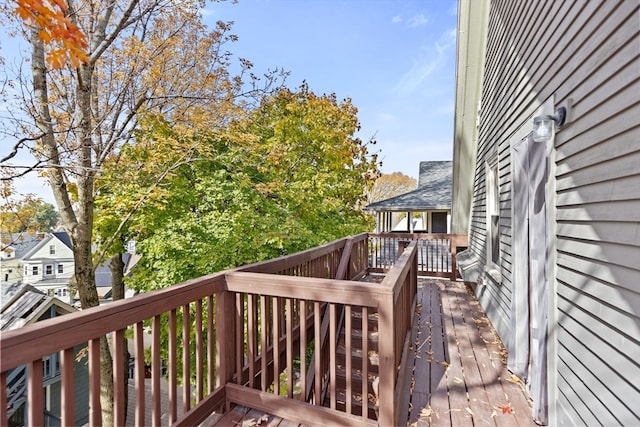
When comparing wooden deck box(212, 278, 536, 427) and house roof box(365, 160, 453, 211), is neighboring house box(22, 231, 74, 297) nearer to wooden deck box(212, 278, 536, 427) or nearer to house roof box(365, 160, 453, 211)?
house roof box(365, 160, 453, 211)

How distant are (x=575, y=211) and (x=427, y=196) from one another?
13.1 meters

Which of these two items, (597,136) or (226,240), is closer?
(597,136)

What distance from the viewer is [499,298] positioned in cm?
423

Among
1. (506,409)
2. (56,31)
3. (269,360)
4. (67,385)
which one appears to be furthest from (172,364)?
(56,31)

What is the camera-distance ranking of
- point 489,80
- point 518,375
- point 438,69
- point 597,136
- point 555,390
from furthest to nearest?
1. point 438,69
2. point 489,80
3. point 518,375
4. point 555,390
5. point 597,136

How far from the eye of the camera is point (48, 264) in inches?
998

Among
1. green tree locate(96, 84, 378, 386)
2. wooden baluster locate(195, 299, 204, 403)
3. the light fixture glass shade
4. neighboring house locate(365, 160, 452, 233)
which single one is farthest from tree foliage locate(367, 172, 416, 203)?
wooden baluster locate(195, 299, 204, 403)

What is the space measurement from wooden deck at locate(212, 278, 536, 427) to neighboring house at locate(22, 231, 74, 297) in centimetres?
2894

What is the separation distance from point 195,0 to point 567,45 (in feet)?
25.5

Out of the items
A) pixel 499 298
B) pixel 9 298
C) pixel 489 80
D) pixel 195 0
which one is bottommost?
pixel 9 298

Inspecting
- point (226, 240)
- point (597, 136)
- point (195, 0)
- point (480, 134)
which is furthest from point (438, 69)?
point (597, 136)

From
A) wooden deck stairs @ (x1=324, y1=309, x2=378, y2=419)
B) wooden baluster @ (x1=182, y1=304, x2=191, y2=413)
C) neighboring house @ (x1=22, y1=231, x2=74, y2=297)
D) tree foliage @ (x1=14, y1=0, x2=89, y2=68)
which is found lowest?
neighboring house @ (x1=22, y1=231, x2=74, y2=297)

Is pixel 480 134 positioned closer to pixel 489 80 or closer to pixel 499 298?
pixel 489 80

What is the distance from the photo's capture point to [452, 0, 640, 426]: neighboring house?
1646 mm
